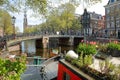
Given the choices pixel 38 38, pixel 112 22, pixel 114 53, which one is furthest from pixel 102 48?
pixel 112 22

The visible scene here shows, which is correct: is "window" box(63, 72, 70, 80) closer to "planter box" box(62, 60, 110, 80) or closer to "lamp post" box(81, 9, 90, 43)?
"planter box" box(62, 60, 110, 80)

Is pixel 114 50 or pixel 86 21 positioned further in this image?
pixel 86 21

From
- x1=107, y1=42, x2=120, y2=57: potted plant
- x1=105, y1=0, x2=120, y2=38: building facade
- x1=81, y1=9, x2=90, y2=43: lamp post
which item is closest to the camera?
x1=107, y1=42, x2=120, y2=57: potted plant

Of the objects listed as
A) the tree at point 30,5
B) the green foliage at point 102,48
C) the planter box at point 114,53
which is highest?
the tree at point 30,5

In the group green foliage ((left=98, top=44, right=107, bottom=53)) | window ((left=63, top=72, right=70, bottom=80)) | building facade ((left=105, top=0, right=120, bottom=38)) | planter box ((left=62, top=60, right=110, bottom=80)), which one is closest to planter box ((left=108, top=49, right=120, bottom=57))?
green foliage ((left=98, top=44, right=107, bottom=53))

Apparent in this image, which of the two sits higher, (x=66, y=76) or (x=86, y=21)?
(x=86, y=21)

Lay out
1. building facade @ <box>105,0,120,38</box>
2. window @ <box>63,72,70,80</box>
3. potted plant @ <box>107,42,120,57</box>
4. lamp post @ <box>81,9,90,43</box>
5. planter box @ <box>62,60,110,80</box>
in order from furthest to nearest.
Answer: lamp post @ <box>81,9,90,43</box> → building facade @ <box>105,0,120,38</box> → potted plant @ <box>107,42,120,57</box> → window @ <box>63,72,70,80</box> → planter box @ <box>62,60,110,80</box>

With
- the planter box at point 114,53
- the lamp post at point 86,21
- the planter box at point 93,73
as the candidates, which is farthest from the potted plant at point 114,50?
the lamp post at point 86,21

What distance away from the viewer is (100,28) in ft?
223

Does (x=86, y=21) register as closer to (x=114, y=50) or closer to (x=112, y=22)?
(x=112, y=22)

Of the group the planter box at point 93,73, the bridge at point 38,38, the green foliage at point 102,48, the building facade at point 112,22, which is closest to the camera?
the planter box at point 93,73

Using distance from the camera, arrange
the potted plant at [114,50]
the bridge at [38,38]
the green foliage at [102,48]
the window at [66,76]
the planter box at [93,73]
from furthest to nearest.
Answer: the bridge at [38,38]
the green foliage at [102,48]
the potted plant at [114,50]
the window at [66,76]
the planter box at [93,73]

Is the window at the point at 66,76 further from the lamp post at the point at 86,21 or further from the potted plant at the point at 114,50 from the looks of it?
the lamp post at the point at 86,21

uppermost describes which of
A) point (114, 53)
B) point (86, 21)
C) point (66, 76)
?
point (86, 21)
